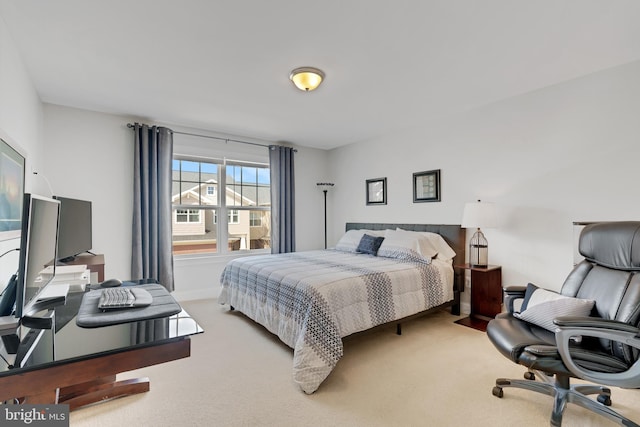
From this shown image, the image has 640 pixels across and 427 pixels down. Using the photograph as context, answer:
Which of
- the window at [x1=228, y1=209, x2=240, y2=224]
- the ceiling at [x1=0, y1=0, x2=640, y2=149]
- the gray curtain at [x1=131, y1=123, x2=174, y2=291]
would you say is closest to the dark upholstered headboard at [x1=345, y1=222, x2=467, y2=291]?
the ceiling at [x1=0, y1=0, x2=640, y2=149]

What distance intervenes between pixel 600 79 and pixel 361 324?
2.98 metres

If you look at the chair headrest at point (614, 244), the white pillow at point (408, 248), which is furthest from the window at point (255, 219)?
the chair headrest at point (614, 244)

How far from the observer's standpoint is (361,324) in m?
2.59

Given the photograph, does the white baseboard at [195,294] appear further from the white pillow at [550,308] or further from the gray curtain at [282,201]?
the white pillow at [550,308]

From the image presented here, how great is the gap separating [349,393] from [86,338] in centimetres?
161

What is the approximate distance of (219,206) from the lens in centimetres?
469

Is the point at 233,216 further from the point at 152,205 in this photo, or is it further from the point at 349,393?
the point at 349,393

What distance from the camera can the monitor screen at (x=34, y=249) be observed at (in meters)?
1.01

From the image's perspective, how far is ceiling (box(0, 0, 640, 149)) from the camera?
189cm

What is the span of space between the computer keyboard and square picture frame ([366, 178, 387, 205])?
3712mm

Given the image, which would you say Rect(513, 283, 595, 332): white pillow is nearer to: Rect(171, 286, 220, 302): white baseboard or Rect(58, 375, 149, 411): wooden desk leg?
Rect(58, 375, 149, 411): wooden desk leg

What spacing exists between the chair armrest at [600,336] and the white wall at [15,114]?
3.06 metres

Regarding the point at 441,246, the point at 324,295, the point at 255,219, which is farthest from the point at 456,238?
the point at 255,219

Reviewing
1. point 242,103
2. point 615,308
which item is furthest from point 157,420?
point 242,103
